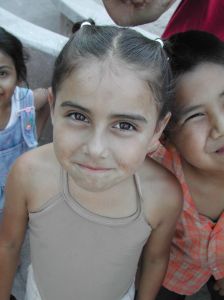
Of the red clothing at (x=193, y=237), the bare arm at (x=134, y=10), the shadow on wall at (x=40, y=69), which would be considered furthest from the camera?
the shadow on wall at (x=40, y=69)

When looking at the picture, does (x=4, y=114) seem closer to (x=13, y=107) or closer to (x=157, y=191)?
(x=13, y=107)

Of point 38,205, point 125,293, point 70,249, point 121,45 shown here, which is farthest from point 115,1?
point 125,293

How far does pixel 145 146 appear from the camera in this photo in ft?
3.53

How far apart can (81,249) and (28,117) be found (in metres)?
0.76

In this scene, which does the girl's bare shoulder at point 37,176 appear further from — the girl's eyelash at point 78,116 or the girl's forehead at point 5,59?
the girl's forehead at point 5,59

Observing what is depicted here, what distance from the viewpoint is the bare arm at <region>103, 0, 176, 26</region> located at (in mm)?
1155

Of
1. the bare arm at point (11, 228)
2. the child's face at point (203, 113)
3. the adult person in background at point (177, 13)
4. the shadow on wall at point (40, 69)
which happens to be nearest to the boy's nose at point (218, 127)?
the child's face at point (203, 113)

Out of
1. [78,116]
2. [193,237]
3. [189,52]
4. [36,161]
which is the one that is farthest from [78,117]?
[193,237]

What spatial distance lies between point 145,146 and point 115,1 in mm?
411

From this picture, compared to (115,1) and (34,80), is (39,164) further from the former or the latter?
(34,80)

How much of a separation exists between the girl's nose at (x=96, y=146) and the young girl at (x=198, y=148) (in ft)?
0.98

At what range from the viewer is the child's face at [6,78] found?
174 cm

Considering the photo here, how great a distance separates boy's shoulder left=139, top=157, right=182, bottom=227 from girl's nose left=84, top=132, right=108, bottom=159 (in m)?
0.29

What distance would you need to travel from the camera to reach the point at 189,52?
1.21 metres
